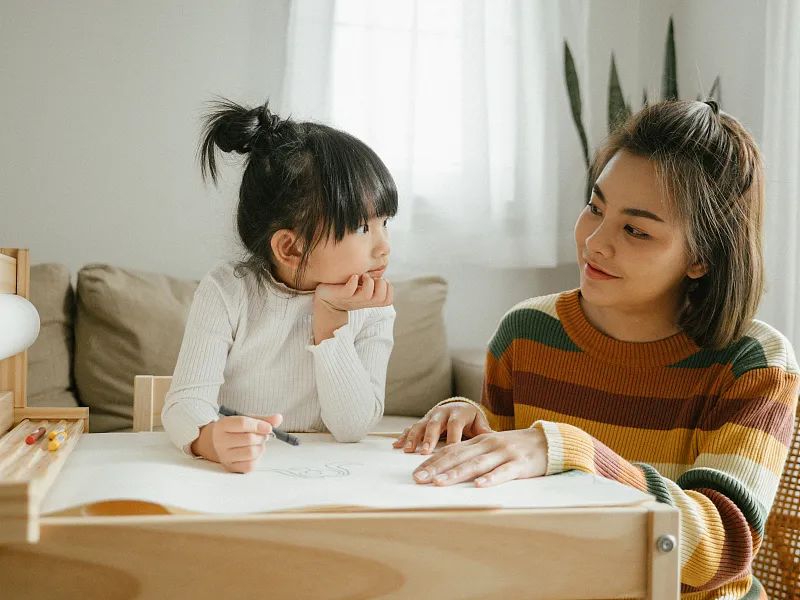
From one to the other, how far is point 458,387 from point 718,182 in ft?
4.73

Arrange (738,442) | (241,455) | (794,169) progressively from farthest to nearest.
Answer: (794,169) → (738,442) → (241,455)

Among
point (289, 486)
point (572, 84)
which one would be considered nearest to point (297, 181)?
point (289, 486)

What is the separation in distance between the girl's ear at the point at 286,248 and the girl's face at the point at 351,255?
0.08ft

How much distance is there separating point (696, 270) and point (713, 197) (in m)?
0.10

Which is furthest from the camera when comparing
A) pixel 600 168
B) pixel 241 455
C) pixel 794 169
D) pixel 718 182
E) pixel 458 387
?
pixel 458 387

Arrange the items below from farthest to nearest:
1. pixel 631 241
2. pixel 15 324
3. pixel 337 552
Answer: pixel 631 241
pixel 15 324
pixel 337 552

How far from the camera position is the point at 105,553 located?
19.6 inches

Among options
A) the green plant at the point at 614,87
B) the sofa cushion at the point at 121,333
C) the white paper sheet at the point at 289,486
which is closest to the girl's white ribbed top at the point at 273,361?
the white paper sheet at the point at 289,486

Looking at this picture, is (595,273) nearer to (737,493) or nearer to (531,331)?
(531,331)

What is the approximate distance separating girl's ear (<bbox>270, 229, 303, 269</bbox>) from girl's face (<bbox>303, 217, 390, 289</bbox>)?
23 millimetres

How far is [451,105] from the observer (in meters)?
2.63

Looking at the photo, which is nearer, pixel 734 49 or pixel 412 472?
pixel 412 472

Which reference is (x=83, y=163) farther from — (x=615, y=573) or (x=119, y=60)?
(x=615, y=573)

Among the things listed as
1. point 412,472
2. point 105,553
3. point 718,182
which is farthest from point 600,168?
point 105,553
